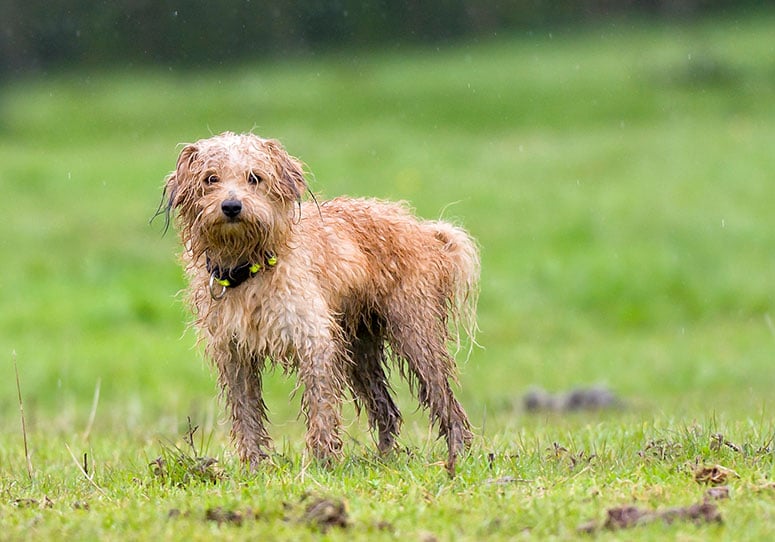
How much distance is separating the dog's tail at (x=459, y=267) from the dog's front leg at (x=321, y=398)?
1.44 m

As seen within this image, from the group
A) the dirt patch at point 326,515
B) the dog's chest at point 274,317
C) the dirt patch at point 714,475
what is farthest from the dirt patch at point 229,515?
the dirt patch at point 714,475

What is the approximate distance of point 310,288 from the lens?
736 centimetres

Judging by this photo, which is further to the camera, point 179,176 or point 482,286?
point 482,286

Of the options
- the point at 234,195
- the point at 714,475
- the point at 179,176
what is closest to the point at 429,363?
the point at 234,195

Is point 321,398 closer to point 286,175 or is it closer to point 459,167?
point 286,175

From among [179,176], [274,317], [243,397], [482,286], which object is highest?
[179,176]

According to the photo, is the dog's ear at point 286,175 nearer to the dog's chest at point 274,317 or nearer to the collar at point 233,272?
the collar at point 233,272

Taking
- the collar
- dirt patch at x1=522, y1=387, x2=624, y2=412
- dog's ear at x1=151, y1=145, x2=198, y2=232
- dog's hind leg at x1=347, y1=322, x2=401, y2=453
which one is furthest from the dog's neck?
dirt patch at x1=522, y1=387, x2=624, y2=412

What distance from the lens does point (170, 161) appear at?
29.2 m

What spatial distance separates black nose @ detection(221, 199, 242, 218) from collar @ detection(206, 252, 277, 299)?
1.27 ft

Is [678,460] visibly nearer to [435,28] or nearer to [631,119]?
[631,119]

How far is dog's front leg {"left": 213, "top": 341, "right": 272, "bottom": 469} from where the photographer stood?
24.8 ft

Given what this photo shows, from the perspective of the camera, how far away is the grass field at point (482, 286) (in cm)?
620

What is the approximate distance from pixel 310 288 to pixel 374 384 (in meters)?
1.34
